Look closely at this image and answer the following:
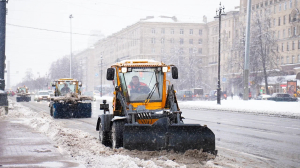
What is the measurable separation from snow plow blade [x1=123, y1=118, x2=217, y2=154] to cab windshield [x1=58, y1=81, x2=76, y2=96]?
1901 centimetres

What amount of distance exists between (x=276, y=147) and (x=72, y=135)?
5.94 meters

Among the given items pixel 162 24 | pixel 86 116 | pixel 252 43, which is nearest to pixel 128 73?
pixel 86 116

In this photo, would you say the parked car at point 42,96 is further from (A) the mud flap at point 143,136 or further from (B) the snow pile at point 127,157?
(A) the mud flap at point 143,136

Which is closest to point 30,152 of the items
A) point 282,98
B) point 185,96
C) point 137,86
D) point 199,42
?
point 137,86

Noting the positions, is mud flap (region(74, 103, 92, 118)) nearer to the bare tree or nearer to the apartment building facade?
the bare tree

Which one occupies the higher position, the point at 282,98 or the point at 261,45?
the point at 261,45

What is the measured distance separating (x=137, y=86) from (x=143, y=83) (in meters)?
0.17

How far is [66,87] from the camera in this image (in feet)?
90.2

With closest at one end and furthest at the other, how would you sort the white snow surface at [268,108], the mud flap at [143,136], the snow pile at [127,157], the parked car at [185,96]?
the snow pile at [127,157] → the mud flap at [143,136] → the white snow surface at [268,108] → the parked car at [185,96]

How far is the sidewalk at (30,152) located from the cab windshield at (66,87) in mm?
13994

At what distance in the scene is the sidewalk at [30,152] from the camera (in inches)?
328

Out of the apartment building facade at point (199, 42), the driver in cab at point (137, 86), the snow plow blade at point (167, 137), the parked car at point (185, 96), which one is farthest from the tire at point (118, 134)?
the apartment building facade at point (199, 42)

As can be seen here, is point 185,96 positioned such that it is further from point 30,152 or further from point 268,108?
point 30,152

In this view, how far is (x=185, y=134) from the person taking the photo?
8836mm
